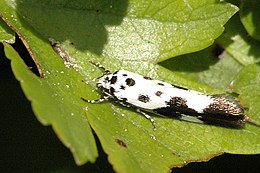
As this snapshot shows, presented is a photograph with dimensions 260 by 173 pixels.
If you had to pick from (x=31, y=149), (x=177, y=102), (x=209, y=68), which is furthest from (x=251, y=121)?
(x=31, y=149)

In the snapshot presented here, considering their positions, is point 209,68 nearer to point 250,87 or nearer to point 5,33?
point 250,87

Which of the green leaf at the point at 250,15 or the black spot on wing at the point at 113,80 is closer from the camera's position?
the black spot on wing at the point at 113,80

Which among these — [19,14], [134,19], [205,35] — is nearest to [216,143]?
[205,35]

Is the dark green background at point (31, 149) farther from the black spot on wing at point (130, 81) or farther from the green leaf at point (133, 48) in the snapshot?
the black spot on wing at point (130, 81)

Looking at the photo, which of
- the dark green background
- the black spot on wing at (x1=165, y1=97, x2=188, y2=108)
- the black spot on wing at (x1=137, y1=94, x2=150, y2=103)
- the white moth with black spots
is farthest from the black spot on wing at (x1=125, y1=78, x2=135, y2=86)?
the dark green background

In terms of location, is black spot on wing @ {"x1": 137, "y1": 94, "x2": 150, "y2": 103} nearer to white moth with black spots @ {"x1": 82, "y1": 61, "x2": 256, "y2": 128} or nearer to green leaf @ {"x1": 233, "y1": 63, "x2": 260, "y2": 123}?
white moth with black spots @ {"x1": 82, "y1": 61, "x2": 256, "y2": 128}

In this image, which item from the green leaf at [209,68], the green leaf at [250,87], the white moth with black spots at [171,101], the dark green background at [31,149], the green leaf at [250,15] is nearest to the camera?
the white moth with black spots at [171,101]

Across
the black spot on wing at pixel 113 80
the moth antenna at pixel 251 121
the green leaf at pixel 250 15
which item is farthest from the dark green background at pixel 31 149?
the green leaf at pixel 250 15
